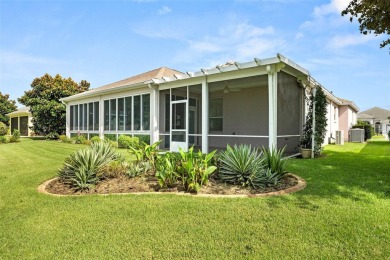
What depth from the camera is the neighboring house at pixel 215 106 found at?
29.9 ft

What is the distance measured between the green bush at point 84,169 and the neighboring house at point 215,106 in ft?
16.3

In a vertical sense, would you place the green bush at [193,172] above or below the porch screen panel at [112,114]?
below

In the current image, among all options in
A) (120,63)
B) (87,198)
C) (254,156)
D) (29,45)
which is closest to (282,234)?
(254,156)

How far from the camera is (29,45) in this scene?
15.0 metres

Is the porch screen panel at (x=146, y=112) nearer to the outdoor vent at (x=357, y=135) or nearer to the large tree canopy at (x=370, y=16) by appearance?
the large tree canopy at (x=370, y=16)

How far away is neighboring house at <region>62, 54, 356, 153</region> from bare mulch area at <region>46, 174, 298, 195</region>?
3426 mm

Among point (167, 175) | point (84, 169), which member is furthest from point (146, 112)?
point (167, 175)

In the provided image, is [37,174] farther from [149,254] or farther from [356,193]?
[356,193]

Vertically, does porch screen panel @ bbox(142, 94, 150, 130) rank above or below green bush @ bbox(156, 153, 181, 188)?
above

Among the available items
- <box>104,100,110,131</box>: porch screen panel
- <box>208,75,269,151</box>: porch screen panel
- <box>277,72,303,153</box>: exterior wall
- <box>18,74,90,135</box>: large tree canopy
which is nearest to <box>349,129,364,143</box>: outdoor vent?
<box>277,72,303,153</box>: exterior wall

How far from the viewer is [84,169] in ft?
18.8

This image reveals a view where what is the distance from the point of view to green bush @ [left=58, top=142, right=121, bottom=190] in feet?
18.6

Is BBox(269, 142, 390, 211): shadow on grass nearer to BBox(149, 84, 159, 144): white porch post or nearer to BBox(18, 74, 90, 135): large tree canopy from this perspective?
BBox(149, 84, 159, 144): white porch post

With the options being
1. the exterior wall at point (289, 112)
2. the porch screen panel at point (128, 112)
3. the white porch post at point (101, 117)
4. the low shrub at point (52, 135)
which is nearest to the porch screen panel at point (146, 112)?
the porch screen panel at point (128, 112)
